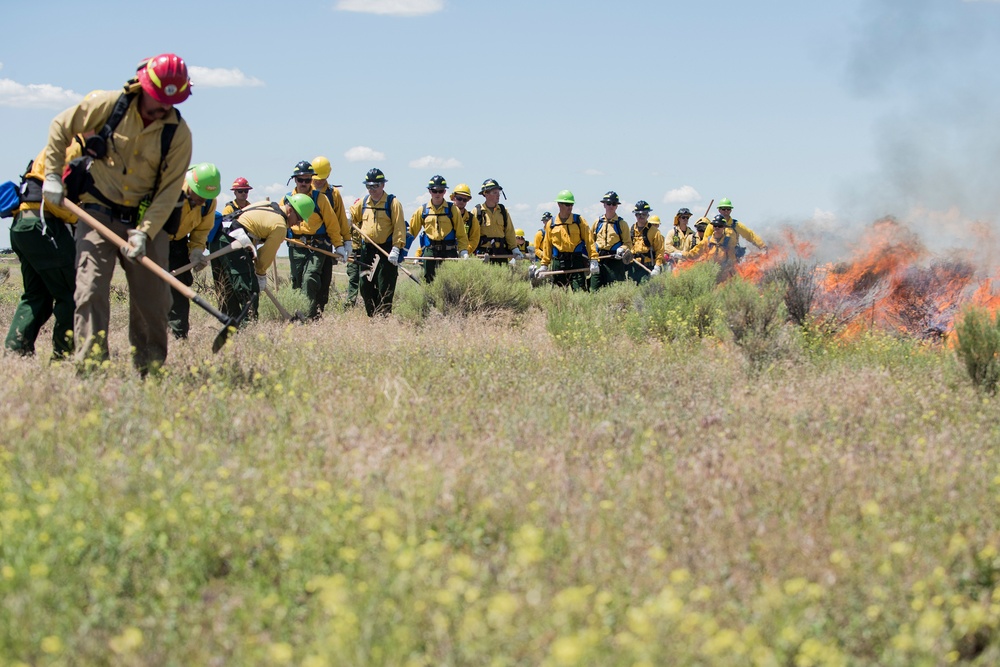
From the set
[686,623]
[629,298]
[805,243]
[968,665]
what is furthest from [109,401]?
[805,243]

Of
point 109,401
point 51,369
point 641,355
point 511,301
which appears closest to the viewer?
point 109,401

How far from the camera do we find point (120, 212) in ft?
21.1

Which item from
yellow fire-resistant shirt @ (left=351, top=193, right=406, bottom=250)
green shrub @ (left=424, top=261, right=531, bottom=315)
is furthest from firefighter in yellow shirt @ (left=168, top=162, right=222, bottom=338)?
yellow fire-resistant shirt @ (left=351, top=193, right=406, bottom=250)

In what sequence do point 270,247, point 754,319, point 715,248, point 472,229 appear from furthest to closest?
point 715,248, point 472,229, point 270,247, point 754,319

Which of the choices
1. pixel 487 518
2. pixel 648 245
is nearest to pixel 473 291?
pixel 648 245

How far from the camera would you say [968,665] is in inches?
125

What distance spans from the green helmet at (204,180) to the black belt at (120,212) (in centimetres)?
168

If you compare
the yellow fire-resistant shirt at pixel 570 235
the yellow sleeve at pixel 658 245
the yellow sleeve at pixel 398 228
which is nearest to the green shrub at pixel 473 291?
the yellow sleeve at pixel 398 228

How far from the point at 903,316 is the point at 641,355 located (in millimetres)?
4049

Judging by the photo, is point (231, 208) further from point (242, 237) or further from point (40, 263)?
point (40, 263)

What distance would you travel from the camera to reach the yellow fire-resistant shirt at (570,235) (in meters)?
14.7

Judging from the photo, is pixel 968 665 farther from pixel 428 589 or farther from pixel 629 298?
pixel 629 298

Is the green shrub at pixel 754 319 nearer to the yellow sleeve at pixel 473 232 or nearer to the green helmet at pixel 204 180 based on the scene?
the green helmet at pixel 204 180

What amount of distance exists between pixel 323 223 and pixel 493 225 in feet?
11.7
